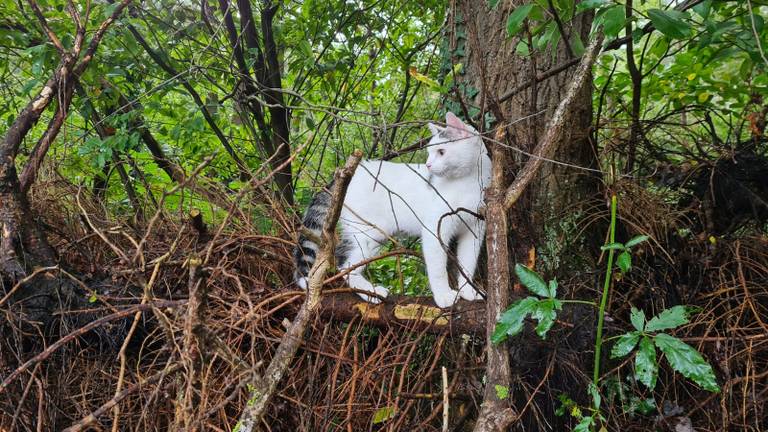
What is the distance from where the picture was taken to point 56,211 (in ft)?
9.63

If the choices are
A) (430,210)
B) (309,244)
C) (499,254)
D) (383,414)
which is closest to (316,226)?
(309,244)

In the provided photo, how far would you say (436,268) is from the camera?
2.55m

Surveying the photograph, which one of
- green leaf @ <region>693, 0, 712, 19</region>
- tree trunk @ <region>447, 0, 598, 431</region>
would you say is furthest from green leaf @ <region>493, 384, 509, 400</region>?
green leaf @ <region>693, 0, 712, 19</region>

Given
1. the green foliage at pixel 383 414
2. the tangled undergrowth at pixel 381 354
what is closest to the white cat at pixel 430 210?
the tangled undergrowth at pixel 381 354

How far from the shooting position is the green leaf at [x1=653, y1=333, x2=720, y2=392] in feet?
4.84

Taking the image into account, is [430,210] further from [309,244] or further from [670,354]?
[670,354]

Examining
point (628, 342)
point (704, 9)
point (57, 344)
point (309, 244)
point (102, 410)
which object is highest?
point (704, 9)

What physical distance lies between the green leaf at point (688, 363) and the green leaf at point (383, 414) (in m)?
1.03

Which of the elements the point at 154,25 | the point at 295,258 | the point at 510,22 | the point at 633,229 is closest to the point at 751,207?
the point at 633,229

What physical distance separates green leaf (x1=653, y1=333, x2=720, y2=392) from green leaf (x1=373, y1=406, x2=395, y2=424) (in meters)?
1.03

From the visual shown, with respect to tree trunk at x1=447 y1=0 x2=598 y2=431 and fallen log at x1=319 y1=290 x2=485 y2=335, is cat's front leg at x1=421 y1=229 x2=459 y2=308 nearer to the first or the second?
fallen log at x1=319 y1=290 x2=485 y2=335

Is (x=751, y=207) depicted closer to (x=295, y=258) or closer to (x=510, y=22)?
(x=510, y=22)

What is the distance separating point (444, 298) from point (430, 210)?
463 millimetres

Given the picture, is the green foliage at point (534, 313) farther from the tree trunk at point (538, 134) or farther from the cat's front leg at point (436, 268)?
the cat's front leg at point (436, 268)
